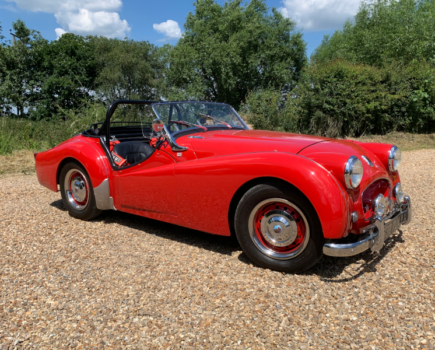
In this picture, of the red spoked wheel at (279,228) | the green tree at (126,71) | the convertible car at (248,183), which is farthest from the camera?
the green tree at (126,71)

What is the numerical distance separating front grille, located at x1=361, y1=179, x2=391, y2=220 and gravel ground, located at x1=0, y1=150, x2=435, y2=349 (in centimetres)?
57

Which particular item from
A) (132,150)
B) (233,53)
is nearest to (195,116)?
(132,150)

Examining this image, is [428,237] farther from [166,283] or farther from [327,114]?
[327,114]

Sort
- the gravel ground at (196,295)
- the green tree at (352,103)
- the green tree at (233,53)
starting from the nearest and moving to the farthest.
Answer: the gravel ground at (196,295) < the green tree at (352,103) < the green tree at (233,53)

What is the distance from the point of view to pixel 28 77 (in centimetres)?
2917

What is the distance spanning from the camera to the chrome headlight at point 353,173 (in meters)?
2.87

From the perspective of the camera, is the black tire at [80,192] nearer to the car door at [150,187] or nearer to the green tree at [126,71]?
the car door at [150,187]

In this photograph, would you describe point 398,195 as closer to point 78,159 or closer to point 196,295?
point 196,295

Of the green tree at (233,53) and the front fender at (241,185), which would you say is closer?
the front fender at (241,185)

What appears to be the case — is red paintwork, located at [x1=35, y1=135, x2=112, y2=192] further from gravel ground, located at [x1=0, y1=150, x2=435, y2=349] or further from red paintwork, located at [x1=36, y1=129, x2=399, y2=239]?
gravel ground, located at [x1=0, y1=150, x2=435, y2=349]

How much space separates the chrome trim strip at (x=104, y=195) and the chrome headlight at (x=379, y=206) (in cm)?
304

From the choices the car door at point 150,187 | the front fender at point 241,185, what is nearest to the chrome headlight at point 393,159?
the front fender at point 241,185

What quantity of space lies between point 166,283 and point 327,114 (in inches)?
512

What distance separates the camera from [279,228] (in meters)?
3.08
